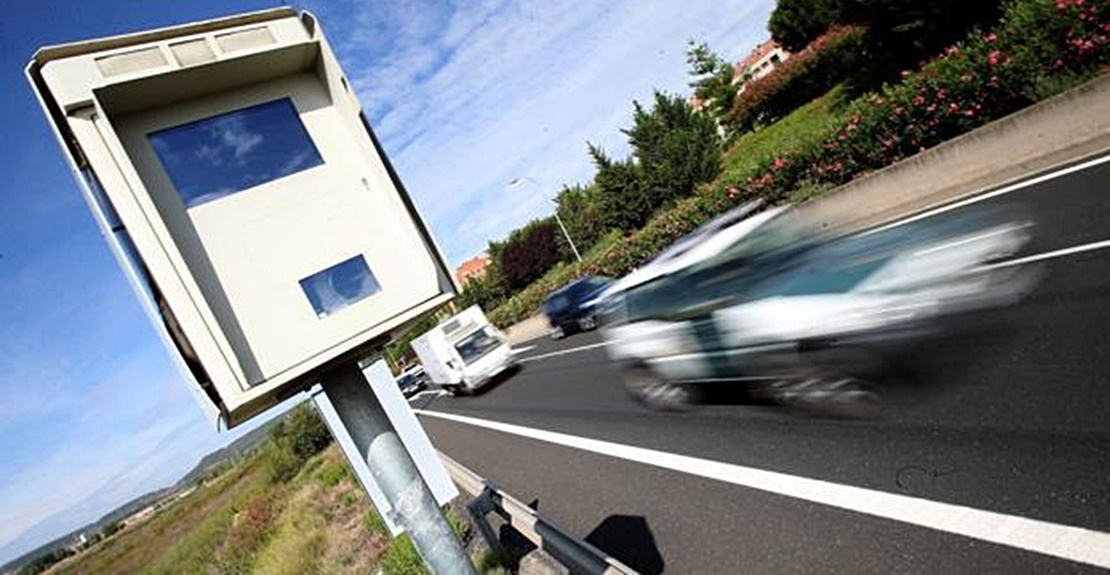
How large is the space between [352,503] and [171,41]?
14.4 m

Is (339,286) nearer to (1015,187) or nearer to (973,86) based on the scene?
(1015,187)

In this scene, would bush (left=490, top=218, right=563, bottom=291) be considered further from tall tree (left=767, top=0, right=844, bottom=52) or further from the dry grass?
the dry grass

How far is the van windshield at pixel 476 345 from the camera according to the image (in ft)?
62.5

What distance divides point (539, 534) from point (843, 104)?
25.3m

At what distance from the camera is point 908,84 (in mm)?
12734

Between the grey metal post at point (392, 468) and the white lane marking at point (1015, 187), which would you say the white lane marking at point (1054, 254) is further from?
the grey metal post at point (392, 468)

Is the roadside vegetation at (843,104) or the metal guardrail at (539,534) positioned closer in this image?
the metal guardrail at (539,534)

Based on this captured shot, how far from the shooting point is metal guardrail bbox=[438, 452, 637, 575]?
362 cm

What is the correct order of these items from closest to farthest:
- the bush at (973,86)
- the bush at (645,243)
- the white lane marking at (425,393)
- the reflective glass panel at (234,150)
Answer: the reflective glass panel at (234,150), the bush at (973,86), the bush at (645,243), the white lane marking at (425,393)

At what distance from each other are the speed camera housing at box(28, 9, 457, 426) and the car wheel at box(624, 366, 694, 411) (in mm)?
5977

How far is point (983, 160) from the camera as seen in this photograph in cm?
1061

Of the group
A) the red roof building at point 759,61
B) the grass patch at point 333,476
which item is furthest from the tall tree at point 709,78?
the grass patch at point 333,476

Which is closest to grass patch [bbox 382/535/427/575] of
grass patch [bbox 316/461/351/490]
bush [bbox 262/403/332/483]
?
grass patch [bbox 316/461/351/490]

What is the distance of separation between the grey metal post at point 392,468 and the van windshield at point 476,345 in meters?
16.6
